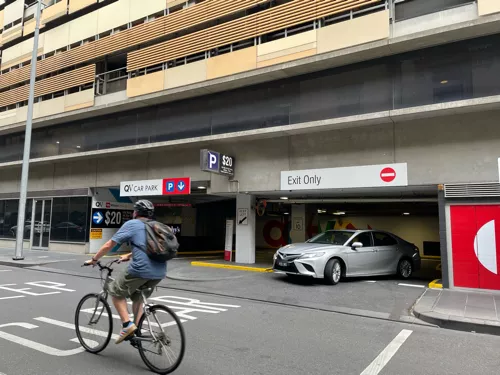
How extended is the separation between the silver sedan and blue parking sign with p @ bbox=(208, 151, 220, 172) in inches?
154

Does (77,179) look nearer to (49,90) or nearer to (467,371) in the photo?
(49,90)

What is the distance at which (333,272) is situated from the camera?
10055mm

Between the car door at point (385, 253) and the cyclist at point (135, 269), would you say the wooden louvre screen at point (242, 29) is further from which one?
the cyclist at point (135, 269)

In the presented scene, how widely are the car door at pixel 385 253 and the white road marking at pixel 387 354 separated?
504 centimetres

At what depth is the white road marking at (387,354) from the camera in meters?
4.40

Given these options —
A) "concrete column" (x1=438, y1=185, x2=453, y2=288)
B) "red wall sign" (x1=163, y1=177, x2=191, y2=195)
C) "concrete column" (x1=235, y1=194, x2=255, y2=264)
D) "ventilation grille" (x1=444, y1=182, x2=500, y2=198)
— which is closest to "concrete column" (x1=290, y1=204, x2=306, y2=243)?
"concrete column" (x1=235, y1=194, x2=255, y2=264)

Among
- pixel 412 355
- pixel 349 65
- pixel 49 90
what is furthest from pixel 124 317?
pixel 49 90

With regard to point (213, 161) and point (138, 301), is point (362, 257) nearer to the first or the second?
point (213, 161)

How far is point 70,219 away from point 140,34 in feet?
31.7

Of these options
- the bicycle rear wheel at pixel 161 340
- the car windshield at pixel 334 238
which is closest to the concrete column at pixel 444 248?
the car windshield at pixel 334 238

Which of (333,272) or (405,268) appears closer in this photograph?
(333,272)

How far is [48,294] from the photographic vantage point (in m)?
8.48

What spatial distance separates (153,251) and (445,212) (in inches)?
343

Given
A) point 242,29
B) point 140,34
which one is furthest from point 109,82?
point 242,29
